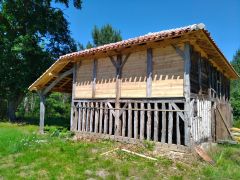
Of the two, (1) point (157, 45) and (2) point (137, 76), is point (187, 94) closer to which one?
(1) point (157, 45)

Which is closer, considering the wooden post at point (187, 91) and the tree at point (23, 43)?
the wooden post at point (187, 91)

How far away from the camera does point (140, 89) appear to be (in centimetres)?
1046

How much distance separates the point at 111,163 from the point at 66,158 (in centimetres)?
150

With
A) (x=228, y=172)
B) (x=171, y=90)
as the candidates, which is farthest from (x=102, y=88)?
(x=228, y=172)

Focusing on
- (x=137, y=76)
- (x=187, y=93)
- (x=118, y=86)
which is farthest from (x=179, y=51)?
(x=118, y=86)

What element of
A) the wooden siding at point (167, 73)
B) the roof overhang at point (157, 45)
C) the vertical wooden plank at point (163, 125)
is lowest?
the vertical wooden plank at point (163, 125)

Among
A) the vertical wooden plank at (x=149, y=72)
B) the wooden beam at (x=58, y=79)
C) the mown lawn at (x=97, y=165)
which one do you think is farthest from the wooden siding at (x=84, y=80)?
the mown lawn at (x=97, y=165)

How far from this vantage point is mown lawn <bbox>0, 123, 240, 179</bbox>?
683 centimetres

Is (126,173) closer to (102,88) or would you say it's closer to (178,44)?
(178,44)

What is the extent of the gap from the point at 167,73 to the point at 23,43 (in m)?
14.2

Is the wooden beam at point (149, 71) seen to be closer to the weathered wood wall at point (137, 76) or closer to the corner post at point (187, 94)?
the weathered wood wall at point (137, 76)

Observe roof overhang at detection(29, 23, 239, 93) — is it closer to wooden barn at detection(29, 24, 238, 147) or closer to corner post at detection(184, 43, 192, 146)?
wooden barn at detection(29, 24, 238, 147)

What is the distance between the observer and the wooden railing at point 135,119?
9492 mm

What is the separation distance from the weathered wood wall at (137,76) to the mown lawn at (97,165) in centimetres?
230
